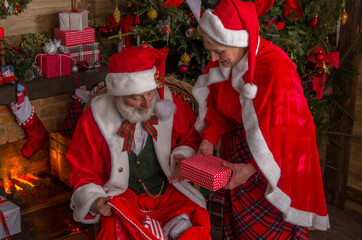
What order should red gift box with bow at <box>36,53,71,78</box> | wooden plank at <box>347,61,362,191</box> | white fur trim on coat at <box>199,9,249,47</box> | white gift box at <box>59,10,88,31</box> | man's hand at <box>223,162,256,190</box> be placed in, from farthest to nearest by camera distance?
wooden plank at <box>347,61,362,191</box> → white gift box at <box>59,10,88,31</box> → red gift box with bow at <box>36,53,71,78</box> → man's hand at <box>223,162,256,190</box> → white fur trim on coat at <box>199,9,249,47</box>

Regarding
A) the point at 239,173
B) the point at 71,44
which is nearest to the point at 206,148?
the point at 239,173

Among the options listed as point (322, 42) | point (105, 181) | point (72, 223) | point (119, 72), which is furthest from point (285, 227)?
point (322, 42)

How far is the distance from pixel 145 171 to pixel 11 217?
1019 millimetres

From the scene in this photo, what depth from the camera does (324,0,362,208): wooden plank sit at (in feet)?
10.9

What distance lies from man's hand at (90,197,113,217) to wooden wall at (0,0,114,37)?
151 cm

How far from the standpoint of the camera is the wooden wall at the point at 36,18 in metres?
2.98

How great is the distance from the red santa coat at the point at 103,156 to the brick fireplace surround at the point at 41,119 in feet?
2.63

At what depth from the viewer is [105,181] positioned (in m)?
2.29

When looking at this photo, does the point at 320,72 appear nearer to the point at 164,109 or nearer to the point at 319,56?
the point at 319,56

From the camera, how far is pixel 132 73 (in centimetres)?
211

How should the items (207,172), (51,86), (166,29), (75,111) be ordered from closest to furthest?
(207,172)
(166,29)
(51,86)
(75,111)

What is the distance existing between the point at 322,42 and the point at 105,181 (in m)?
1.98

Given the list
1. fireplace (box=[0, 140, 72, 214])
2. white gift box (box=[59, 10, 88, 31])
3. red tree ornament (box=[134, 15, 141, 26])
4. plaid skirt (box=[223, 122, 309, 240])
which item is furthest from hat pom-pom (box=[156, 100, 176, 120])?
fireplace (box=[0, 140, 72, 214])

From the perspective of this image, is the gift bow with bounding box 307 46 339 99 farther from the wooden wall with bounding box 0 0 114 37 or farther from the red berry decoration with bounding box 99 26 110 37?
the wooden wall with bounding box 0 0 114 37
